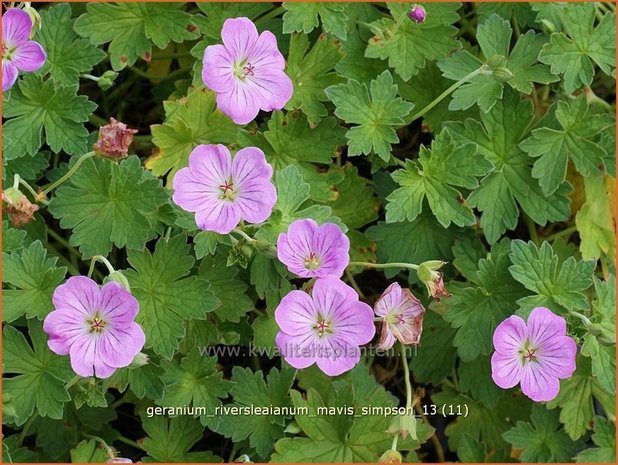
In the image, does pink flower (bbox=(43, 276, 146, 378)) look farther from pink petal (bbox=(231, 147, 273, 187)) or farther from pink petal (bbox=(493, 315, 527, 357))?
pink petal (bbox=(493, 315, 527, 357))

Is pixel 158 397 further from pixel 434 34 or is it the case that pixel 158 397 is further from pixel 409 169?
pixel 434 34

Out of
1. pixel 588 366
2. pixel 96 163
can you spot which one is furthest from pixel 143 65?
pixel 588 366

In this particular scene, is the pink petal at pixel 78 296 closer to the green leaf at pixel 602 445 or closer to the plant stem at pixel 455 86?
the plant stem at pixel 455 86

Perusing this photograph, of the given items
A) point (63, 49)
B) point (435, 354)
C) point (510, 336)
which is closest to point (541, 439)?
point (435, 354)

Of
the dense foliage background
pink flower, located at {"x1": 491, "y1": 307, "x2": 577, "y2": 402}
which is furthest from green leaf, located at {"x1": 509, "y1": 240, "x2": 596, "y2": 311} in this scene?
pink flower, located at {"x1": 491, "y1": 307, "x2": 577, "y2": 402}

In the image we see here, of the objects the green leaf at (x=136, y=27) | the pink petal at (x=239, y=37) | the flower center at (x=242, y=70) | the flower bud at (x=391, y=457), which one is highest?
the green leaf at (x=136, y=27)

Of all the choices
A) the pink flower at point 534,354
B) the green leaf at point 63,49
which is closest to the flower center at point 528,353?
the pink flower at point 534,354
